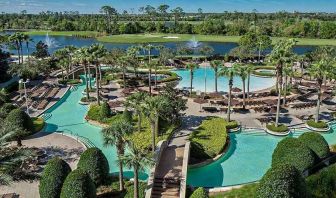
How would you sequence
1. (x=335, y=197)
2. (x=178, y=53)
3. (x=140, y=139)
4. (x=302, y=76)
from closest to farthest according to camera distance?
(x=335, y=197) < (x=140, y=139) < (x=302, y=76) < (x=178, y=53)

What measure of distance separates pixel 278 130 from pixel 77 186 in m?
25.8

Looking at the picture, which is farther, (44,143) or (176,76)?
(176,76)

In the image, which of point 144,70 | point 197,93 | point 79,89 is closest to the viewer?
point 197,93

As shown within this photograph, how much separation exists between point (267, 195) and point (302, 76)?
176ft

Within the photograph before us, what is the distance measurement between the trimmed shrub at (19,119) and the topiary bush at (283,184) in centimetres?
2716

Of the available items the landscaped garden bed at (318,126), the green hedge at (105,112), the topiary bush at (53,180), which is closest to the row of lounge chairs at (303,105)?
the landscaped garden bed at (318,126)

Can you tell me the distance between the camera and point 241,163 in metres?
33.6

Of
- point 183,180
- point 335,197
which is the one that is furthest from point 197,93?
point 335,197

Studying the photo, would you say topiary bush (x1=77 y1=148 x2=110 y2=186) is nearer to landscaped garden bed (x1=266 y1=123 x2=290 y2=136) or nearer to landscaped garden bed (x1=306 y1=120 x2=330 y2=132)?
landscaped garden bed (x1=266 y1=123 x2=290 y2=136)

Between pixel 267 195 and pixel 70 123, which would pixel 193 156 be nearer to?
pixel 267 195

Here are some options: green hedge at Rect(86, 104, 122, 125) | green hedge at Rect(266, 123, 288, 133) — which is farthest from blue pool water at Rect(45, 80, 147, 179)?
green hedge at Rect(266, 123, 288, 133)

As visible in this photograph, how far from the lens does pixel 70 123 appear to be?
44906 millimetres

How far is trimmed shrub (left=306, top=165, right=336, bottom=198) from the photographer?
23422 millimetres

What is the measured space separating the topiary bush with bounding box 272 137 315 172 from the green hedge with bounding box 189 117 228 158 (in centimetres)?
653
